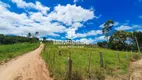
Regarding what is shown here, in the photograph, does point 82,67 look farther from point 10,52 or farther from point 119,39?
point 119,39

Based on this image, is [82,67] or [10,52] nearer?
[82,67]

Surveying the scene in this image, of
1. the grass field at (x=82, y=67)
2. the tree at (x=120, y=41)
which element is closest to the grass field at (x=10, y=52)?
the grass field at (x=82, y=67)

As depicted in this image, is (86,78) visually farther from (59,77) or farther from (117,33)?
(117,33)

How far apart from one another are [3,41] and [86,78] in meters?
127

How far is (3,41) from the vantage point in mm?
132375

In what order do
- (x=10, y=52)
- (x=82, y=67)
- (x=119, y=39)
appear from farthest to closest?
(x=119, y=39)
(x=10, y=52)
(x=82, y=67)

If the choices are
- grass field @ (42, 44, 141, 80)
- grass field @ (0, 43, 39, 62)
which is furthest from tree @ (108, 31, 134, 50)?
grass field @ (42, 44, 141, 80)

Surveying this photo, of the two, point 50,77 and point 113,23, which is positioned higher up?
point 113,23

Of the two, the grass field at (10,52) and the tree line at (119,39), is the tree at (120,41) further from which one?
the grass field at (10,52)

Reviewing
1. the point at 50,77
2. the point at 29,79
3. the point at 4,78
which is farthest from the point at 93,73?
the point at 4,78

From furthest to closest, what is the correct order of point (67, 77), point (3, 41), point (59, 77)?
1. point (3, 41)
2. point (59, 77)
3. point (67, 77)

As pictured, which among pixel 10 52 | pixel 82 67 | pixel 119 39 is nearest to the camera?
pixel 82 67

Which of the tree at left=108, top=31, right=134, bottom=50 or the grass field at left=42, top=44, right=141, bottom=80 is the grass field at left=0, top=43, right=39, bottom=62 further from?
the tree at left=108, top=31, right=134, bottom=50

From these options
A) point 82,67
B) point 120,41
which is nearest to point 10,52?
→ point 82,67
